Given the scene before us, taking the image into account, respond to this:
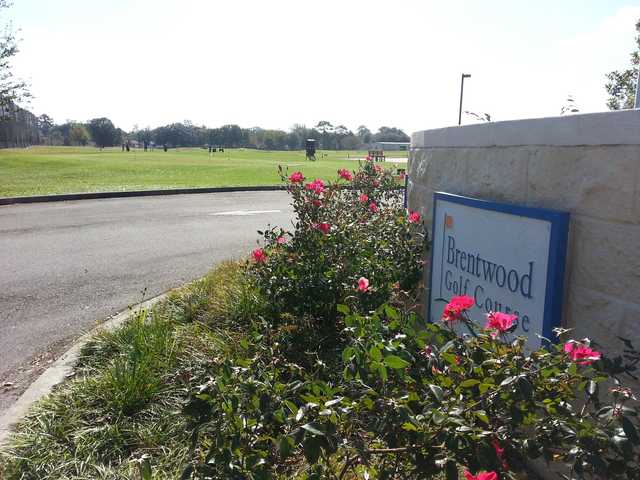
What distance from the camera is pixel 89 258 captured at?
747cm

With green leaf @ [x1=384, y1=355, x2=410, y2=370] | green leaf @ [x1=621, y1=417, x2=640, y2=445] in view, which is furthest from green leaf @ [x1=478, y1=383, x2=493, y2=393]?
green leaf @ [x1=621, y1=417, x2=640, y2=445]

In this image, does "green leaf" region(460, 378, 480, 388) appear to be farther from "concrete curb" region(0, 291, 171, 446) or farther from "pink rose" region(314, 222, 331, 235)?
"concrete curb" region(0, 291, 171, 446)

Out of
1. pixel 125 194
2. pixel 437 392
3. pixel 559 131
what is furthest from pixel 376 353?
pixel 125 194

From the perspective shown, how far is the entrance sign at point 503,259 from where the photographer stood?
2305 mm

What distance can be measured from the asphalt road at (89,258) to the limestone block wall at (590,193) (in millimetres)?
3174

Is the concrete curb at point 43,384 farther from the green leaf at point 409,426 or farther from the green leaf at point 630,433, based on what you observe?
the green leaf at point 630,433

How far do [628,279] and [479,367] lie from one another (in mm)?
822

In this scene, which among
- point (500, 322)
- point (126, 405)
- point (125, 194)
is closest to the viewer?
point (500, 322)

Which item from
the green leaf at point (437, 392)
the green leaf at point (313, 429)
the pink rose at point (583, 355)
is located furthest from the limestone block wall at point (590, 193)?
the green leaf at point (313, 429)

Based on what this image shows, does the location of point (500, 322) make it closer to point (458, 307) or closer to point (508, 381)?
point (458, 307)

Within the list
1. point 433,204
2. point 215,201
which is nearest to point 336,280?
point 433,204

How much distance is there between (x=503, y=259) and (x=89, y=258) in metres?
6.31

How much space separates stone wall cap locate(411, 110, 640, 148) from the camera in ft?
6.66

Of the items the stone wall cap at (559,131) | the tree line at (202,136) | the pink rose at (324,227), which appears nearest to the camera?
the stone wall cap at (559,131)
